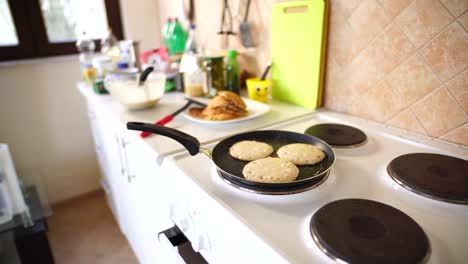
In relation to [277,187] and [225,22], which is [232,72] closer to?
[225,22]

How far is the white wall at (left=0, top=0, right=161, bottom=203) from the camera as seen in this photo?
185 cm

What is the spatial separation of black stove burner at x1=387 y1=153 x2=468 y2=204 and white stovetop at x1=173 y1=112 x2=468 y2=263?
14 millimetres

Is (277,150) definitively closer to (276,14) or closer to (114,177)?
(276,14)

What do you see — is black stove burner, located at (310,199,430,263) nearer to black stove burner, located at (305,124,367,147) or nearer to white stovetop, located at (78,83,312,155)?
black stove burner, located at (305,124,367,147)

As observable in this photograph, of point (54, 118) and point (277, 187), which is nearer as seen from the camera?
point (277, 187)

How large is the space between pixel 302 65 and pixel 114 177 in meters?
1.04

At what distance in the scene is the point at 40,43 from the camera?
6.26ft

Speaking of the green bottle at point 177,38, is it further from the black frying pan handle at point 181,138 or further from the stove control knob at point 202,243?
the stove control knob at point 202,243

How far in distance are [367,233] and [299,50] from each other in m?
0.79

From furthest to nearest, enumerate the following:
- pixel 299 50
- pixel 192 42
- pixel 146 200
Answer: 1. pixel 192 42
2. pixel 299 50
3. pixel 146 200

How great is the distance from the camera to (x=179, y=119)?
3.49 ft

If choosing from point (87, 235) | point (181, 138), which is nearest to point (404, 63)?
point (181, 138)

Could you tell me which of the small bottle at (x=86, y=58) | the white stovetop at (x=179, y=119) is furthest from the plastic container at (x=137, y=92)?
the small bottle at (x=86, y=58)

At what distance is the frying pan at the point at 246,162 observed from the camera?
59cm
